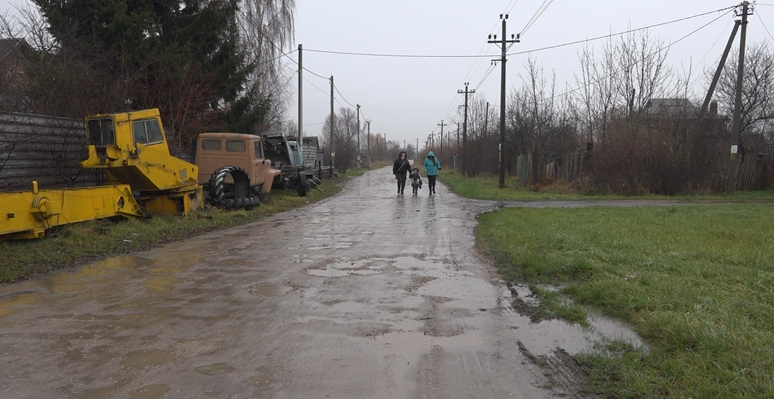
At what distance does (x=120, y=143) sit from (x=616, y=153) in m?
19.9

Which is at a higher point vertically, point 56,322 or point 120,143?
point 120,143

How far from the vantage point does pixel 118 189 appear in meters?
12.3

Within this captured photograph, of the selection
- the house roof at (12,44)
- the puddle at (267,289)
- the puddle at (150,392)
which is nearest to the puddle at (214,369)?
the puddle at (150,392)

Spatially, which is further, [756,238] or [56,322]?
[756,238]

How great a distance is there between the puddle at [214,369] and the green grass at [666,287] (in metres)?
2.89

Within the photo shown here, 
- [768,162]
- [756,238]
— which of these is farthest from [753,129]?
[756,238]

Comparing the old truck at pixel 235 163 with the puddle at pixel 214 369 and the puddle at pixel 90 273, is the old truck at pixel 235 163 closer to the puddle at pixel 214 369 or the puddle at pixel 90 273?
the puddle at pixel 90 273

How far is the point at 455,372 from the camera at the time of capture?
4734 millimetres

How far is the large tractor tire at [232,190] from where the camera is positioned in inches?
651

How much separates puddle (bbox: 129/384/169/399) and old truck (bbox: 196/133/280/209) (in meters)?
13.1

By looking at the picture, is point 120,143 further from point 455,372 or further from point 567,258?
point 455,372

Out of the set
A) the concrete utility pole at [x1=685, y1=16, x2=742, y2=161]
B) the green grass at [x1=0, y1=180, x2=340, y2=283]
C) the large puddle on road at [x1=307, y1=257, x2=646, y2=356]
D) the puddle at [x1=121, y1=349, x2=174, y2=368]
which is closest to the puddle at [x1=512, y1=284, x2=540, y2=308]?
the large puddle on road at [x1=307, y1=257, x2=646, y2=356]

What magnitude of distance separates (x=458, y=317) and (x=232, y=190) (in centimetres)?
1308

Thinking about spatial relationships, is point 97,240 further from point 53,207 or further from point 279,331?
point 279,331
